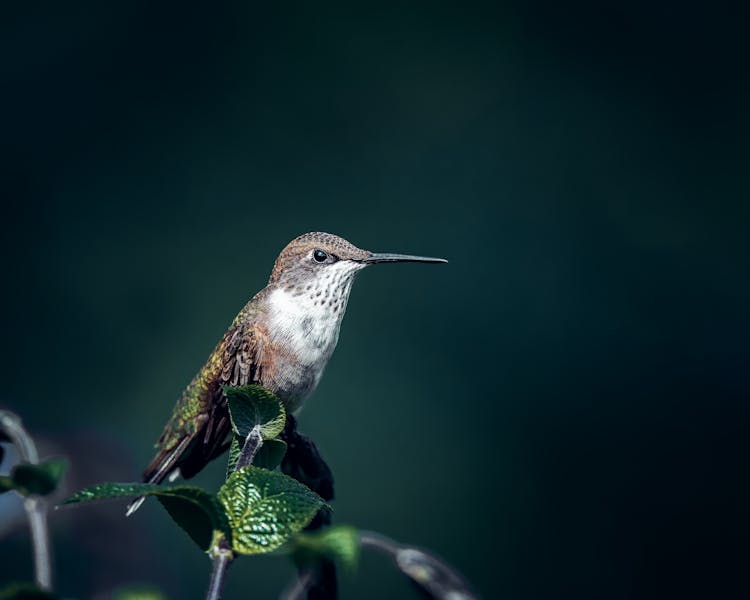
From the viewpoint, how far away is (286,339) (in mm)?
1230

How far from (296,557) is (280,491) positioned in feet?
0.37

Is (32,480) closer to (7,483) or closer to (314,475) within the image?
(7,483)

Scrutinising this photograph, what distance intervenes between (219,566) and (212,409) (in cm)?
88

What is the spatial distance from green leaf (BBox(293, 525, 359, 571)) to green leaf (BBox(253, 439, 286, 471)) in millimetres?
232

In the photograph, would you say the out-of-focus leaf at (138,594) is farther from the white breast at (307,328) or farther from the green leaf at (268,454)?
the white breast at (307,328)

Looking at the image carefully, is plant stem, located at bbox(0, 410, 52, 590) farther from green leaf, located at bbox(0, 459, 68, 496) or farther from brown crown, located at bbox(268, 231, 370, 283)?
brown crown, located at bbox(268, 231, 370, 283)

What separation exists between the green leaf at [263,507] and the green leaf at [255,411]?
4.0 inches

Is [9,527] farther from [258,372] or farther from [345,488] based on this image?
[345,488]

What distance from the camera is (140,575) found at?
0.93 meters

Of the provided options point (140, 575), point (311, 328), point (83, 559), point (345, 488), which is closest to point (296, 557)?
point (140, 575)

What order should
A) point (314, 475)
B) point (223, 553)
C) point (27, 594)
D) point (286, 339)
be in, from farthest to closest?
1. point (286, 339)
2. point (314, 475)
3. point (223, 553)
4. point (27, 594)

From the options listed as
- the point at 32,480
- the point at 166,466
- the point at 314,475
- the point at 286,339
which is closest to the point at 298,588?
the point at 32,480

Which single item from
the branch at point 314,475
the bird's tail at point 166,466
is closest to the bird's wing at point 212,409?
the bird's tail at point 166,466

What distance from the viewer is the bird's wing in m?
1.24
